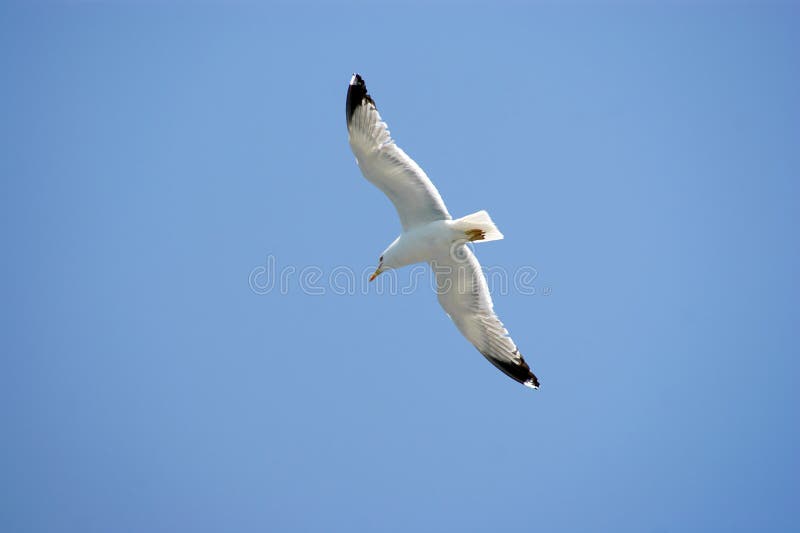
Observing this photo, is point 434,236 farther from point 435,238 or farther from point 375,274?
point 375,274

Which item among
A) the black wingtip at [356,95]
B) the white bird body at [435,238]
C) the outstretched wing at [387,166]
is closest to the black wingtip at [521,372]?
the white bird body at [435,238]

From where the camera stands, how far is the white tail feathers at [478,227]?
848 cm

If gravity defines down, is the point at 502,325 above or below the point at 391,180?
below

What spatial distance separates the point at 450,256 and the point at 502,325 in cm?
105

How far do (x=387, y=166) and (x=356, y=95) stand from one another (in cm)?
84

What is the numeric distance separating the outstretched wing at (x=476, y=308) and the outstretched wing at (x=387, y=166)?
2.01ft

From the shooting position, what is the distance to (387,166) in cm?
859

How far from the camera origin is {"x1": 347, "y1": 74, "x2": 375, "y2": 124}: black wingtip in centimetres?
838

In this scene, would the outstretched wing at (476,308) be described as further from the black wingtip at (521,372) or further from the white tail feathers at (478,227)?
the white tail feathers at (478,227)

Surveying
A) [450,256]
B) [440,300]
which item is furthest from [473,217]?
[440,300]

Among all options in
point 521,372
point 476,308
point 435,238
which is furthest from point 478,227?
point 521,372

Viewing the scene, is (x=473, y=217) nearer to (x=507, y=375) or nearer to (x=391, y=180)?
(x=391, y=180)

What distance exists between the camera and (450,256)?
29.6 feet

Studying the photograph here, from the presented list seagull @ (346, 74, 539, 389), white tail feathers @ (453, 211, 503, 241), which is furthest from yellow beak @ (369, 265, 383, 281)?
white tail feathers @ (453, 211, 503, 241)
